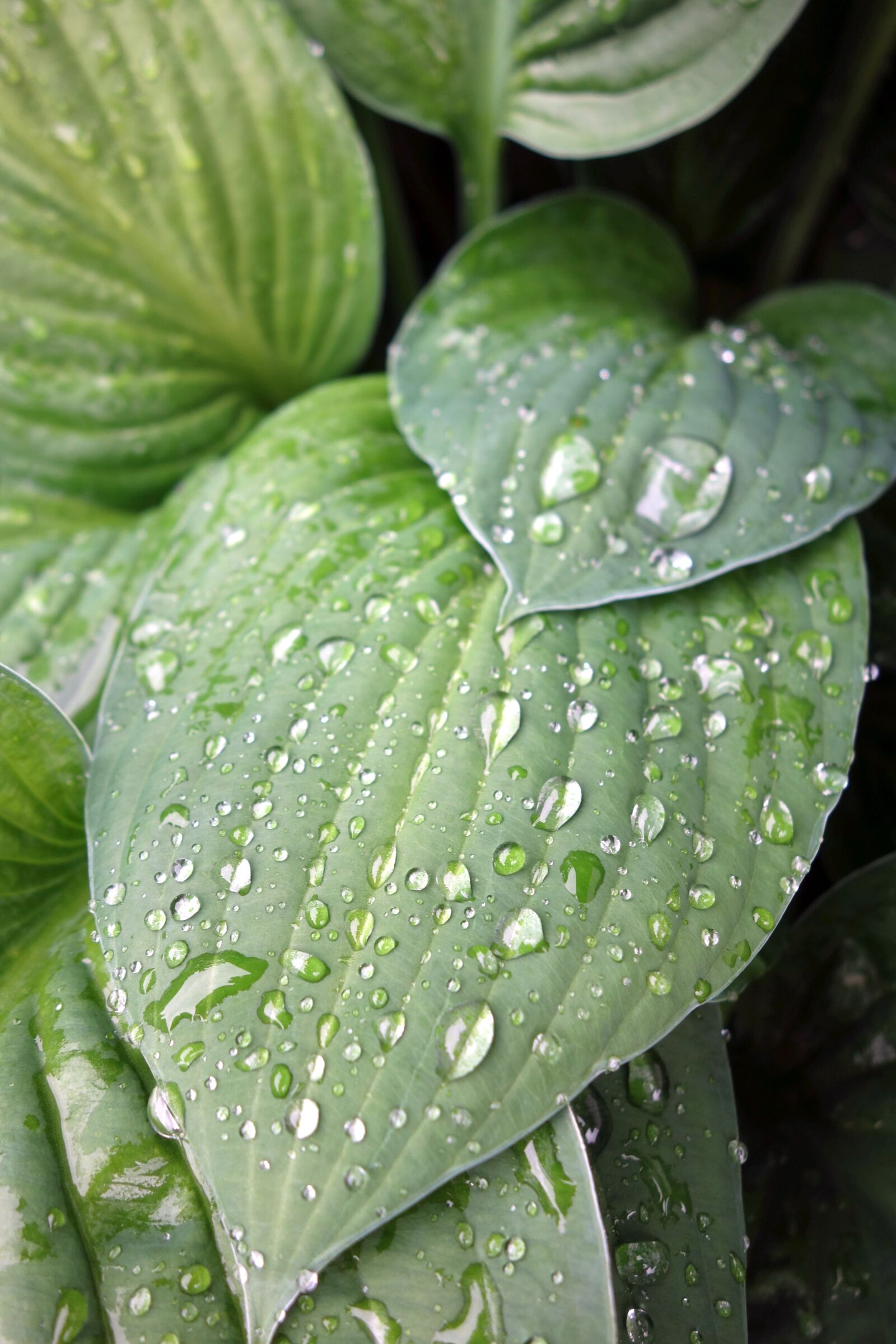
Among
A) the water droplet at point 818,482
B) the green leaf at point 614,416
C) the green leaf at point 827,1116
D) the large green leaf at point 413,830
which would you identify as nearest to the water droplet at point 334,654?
the large green leaf at point 413,830

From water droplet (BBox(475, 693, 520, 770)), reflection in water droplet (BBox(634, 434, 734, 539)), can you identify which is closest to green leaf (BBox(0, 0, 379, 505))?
reflection in water droplet (BBox(634, 434, 734, 539))

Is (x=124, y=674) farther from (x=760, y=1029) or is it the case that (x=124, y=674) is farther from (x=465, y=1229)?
(x=760, y=1029)

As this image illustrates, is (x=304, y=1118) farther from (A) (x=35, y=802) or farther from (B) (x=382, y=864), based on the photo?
(A) (x=35, y=802)

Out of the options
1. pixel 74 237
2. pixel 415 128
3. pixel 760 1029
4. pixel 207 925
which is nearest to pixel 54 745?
pixel 207 925

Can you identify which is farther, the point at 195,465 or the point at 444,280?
the point at 195,465

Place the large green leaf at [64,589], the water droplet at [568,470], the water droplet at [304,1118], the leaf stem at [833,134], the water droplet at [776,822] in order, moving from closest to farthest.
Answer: the water droplet at [304,1118], the water droplet at [776,822], the water droplet at [568,470], the large green leaf at [64,589], the leaf stem at [833,134]

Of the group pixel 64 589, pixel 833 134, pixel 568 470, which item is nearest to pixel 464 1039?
pixel 568 470

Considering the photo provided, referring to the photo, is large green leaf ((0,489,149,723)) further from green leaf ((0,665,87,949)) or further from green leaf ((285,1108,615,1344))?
green leaf ((285,1108,615,1344))

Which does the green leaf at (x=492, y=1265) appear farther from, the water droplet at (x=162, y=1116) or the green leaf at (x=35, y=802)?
the green leaf at (x=35, y=802)
